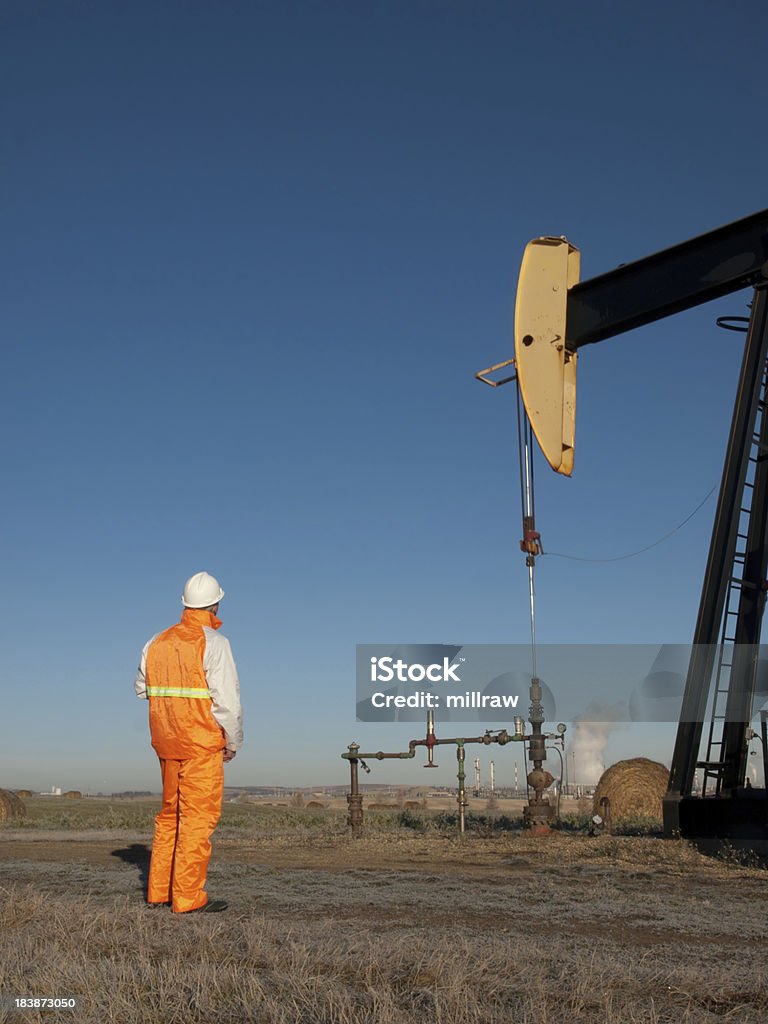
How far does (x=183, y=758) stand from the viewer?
18.4ft

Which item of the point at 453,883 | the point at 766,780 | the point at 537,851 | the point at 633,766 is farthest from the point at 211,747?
the point at 633,766

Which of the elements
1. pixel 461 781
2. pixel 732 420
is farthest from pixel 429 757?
pixel 732 420

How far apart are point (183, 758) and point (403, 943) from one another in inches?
78.3

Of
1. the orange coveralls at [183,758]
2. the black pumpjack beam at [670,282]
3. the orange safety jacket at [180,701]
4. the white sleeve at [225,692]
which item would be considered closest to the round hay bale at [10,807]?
the black pumpjack beam at [670,282]

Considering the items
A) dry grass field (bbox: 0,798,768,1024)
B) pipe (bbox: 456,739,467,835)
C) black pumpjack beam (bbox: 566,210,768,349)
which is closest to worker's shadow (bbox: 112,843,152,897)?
dry grass field (bbox: 0,798,768,1024)

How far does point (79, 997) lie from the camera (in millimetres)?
3207

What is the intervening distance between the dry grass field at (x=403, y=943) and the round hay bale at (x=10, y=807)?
37.0 ft

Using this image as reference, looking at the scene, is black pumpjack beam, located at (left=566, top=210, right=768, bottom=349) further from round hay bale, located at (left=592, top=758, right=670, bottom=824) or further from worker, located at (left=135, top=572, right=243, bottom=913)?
round hay bale, located at (left=592, top=758, right=670, bottom=824)

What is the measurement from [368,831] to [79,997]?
31.7 feet

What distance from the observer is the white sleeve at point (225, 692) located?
5.63 meters

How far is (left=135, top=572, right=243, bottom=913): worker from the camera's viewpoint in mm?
5520

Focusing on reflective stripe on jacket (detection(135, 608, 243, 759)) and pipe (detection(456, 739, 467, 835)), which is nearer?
reflective stripe on jacket (detection(135, 608, 243, 759))

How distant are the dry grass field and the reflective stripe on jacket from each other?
33.9 inches

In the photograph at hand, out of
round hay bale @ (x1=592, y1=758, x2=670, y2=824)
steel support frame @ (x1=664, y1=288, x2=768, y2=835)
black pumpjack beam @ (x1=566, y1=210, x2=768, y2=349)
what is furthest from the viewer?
round hay bale @ (x1=592, y1=758, x2=670, y2=824)
